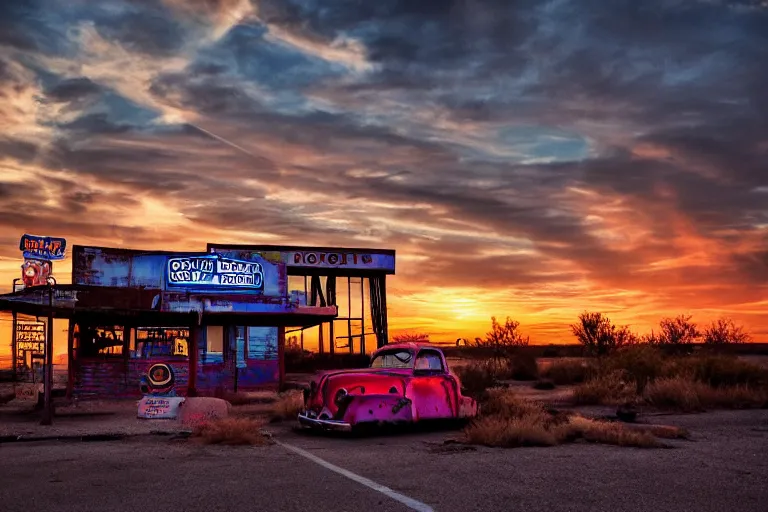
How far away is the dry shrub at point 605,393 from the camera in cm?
2284

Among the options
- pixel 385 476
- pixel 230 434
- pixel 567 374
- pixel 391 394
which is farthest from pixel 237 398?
pixel 385 476

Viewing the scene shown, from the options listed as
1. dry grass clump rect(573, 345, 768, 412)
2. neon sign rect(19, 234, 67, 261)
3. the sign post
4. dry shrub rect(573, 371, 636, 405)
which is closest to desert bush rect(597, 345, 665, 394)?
dry grass clump rect(573, 345, 768, 412)

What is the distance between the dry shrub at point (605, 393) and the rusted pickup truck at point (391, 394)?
25.1 ft

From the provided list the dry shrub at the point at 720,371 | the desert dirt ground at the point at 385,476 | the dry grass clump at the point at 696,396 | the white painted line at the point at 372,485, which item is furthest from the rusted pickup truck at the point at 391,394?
the dry shrub at the point at 720,371

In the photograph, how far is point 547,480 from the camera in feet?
31.0

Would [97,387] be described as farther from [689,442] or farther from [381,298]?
[689,442]

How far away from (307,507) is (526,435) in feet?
21.4

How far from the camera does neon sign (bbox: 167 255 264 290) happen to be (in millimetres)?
28469

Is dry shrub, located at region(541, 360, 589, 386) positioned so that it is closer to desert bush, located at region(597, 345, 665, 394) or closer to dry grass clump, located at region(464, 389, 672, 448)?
desert bush, located at region(597, 345, 665, 394)

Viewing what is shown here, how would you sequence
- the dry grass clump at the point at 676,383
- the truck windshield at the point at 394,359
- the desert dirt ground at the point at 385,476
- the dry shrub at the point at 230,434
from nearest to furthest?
the desert dirt ground at the point at 385,476
the dry shrub at the point at 230,434
the truck windshield at the point at 394,359
the dry grass clump at the point at 676,383

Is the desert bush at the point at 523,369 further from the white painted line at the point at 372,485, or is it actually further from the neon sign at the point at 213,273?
the white painted line at the point at 372,485

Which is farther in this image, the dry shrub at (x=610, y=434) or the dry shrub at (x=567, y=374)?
the dry shrub at (x=567, y=374)

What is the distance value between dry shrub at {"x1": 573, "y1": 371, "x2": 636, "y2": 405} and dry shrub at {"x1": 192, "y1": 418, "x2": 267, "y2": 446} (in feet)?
39.2

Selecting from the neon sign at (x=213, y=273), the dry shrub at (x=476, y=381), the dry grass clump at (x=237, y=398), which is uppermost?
the neon sign at (x=213, y=273)
